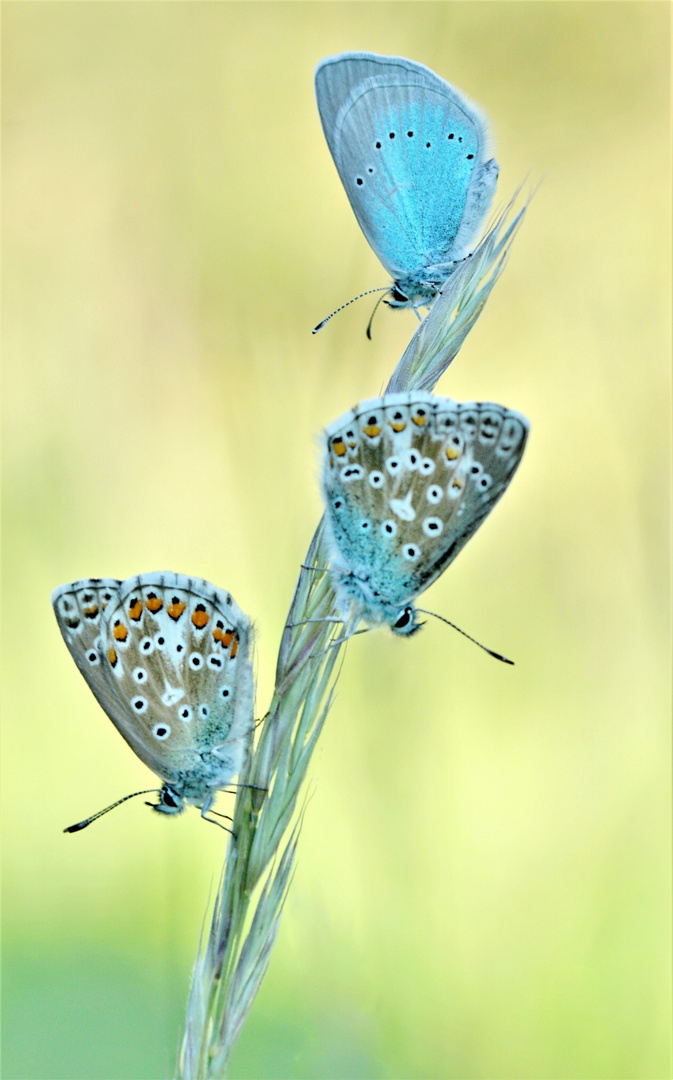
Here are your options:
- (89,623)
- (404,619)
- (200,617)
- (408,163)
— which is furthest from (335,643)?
(408,163)

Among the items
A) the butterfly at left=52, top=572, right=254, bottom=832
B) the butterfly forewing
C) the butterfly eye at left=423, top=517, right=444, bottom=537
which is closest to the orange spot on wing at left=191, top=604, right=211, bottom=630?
the butterfly at left=52, top=572, right=254, bottom=832

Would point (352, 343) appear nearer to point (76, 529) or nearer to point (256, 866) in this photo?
point (76, 529)

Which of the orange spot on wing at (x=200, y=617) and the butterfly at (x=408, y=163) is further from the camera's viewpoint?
the butterfly at (x=408, y=163)

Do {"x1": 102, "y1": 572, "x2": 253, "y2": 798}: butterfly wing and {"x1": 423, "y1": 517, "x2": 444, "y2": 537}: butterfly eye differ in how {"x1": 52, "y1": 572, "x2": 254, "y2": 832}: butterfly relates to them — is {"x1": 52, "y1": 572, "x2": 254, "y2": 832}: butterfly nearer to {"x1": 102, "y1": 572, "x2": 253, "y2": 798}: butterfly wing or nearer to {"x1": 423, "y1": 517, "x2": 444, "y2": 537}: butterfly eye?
{"x1": 102, "y1": 572, "x2": 253, "y2": 798}: butterfly wing

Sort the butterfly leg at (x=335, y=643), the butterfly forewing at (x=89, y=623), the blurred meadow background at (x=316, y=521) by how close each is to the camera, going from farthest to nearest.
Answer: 1. the blurred meadow background at (x=316, y=521)
2. the butterfly forewing at (x=89, y=623)
3. the butterfly leg at (x=335, y=643)

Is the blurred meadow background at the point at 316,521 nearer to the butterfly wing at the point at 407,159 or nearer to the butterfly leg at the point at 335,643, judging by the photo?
the butterfly leg at the point at 335,643

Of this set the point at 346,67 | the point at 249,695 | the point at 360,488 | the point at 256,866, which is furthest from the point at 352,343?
the point at 256,866

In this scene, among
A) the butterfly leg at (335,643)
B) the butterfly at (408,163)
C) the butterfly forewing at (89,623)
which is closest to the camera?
the butterfly leg at (335,643)

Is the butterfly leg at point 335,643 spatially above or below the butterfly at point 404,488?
below

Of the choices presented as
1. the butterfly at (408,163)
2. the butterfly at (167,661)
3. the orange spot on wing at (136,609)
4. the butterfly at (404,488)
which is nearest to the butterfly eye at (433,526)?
the butterfly at (404,488)
